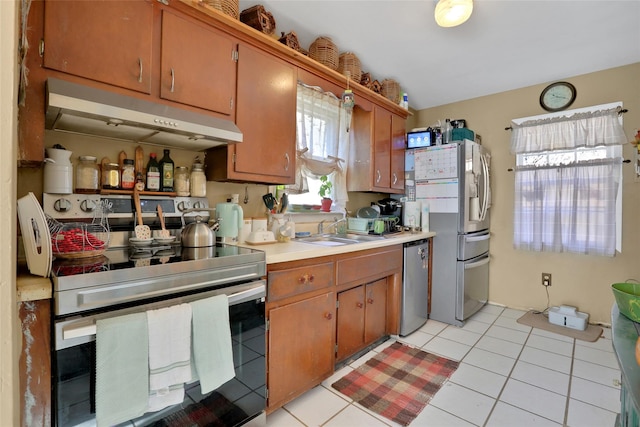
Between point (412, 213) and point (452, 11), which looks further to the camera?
point (412, 213)

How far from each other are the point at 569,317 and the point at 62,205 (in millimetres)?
3992

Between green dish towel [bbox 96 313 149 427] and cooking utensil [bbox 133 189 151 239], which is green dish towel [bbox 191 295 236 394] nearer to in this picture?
green dish towel [bbox 96 313 149 427]

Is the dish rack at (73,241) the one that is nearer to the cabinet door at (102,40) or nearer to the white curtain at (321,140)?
the cabinet door at (102,40)

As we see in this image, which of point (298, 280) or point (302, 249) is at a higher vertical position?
point (302, 249)

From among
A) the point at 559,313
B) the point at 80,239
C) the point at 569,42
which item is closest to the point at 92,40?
the point at 80,239

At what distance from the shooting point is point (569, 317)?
2758 millimetres

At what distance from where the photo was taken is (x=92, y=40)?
1230 millimetres

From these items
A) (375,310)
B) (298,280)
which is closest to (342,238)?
(375,310)

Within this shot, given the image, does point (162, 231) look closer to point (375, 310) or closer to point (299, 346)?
point (299, 346)

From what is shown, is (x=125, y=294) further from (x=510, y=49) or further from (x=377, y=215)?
(x=510, y=49)

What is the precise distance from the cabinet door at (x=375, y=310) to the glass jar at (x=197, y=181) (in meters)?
1.34

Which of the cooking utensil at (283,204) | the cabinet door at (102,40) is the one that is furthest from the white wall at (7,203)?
the cooking utensil at (283,204)

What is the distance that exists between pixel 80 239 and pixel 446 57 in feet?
9.93

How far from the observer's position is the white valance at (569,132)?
2.66 meters
